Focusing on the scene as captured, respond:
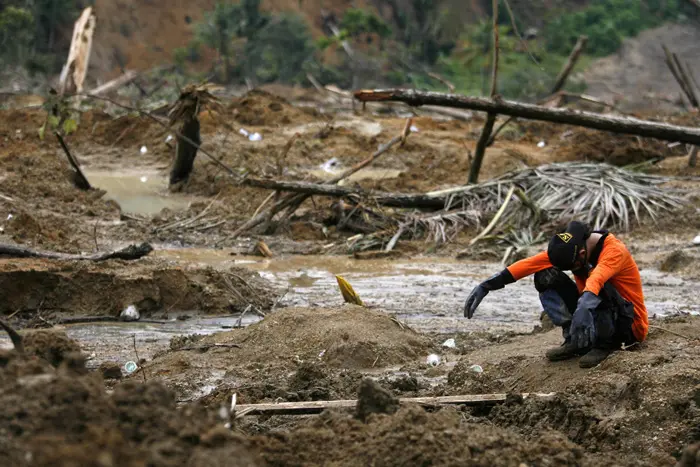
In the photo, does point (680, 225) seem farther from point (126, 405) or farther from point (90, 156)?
point (90, 156)

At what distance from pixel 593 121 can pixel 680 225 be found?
1601 millimetres

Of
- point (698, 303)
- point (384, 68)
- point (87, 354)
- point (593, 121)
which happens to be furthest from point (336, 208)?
point (384, 68)

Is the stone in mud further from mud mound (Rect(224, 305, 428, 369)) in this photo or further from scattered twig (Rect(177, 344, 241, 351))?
scattered twig (Rect(177, 344, 241, 351))

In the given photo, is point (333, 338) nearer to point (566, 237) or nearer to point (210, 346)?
point (210, 346)

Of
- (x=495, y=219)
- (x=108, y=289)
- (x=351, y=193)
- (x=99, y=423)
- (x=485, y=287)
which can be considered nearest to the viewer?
(x=99, y=423)

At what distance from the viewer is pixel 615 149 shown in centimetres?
1391

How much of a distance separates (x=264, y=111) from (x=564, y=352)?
13.4 meters

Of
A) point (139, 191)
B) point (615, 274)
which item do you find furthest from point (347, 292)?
point (139, 191)

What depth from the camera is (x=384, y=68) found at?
3212cm

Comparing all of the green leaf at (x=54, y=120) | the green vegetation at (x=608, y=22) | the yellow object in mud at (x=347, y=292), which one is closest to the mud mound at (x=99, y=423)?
the yellow object in mud at (x=347, y=292)

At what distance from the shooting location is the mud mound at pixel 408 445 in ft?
11.5

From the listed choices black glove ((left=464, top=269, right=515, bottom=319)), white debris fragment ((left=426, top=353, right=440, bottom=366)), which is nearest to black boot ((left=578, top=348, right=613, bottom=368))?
black glove ((left=464, top=269, right=515, bottom=319))

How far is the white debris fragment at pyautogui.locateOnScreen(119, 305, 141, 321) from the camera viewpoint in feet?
23.8

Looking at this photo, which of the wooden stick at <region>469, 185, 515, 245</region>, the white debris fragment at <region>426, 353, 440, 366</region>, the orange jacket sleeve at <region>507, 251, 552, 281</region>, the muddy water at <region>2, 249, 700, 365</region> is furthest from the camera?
the wooden stick at <region>469, 185, 515, 245</region>
